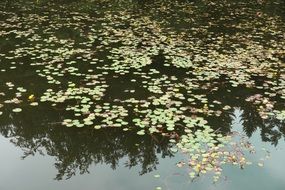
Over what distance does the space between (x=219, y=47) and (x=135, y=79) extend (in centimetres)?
359

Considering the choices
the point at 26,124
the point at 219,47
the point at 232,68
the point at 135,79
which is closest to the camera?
the point at 26,124

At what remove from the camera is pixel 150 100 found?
7.63 metres

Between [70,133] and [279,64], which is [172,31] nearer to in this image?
[279,64]

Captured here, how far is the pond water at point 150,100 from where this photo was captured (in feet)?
Result: 19.9

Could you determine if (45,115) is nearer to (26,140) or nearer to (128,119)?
(26,140)

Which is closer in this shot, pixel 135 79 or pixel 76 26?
pixel 135 79

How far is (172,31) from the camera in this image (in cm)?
1279

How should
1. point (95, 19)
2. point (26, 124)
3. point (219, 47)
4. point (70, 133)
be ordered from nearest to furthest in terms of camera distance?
point (70, 133) < point (26, 124) < point (219, 47) < point (95, 19)

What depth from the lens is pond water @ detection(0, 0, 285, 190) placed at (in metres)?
6.05

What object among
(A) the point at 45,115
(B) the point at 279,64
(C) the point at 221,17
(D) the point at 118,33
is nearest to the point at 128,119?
(A) the point at 45,115

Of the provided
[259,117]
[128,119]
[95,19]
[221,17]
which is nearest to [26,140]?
[128,119]

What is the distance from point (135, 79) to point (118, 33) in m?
3.96

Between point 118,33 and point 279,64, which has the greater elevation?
point 279,64

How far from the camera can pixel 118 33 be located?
12.3 metres
